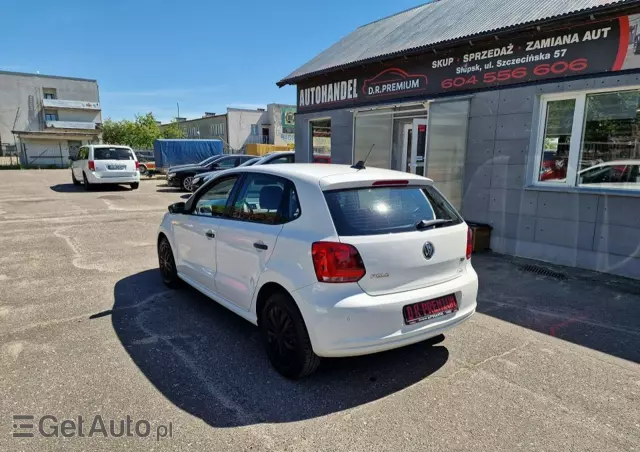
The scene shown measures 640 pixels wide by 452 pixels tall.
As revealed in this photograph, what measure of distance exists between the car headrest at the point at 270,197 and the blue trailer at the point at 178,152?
79.1ft

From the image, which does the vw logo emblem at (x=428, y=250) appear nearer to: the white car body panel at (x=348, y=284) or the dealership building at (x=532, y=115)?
the white car body panel at (x=348, y=284)

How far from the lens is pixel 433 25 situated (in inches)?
346

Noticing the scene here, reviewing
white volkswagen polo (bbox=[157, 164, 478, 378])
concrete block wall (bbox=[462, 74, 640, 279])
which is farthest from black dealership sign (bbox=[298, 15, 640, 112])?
white volkswagen polo (bbox=[157, 164, 478, 378])

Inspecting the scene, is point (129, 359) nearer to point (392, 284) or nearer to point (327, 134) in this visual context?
point (392, 284)

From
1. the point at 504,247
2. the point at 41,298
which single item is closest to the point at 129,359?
the point at 41,298

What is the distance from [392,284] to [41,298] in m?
4.37

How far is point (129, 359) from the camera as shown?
3.36 meters

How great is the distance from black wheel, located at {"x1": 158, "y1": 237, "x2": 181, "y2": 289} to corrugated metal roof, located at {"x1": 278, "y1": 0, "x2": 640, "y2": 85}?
5.95m

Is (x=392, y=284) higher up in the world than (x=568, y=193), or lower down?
lower down

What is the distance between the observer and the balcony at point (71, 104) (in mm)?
45938

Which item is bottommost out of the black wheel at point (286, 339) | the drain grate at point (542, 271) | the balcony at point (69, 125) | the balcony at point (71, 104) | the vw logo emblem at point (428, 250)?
the drain grate at point (542, 271)

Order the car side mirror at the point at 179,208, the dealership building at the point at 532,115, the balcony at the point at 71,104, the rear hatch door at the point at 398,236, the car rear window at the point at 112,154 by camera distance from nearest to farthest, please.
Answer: the rear hatch door at the point at 398,236 → the car side mirror at the point at 179,208 → the dealership building at the point at 532,115 → the car rear window at the point at 112,154 → the balcony at the point at 71,104

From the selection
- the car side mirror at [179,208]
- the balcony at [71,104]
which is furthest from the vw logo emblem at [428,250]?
the balcony at [71,104]

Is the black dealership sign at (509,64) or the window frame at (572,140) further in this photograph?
the window frame at (572,140)
